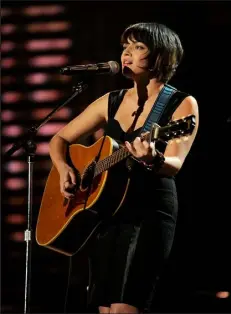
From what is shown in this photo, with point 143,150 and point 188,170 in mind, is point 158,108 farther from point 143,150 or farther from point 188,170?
point 188,170

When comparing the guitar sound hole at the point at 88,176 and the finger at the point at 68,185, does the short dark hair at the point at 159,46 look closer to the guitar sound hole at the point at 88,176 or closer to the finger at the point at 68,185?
the guitar sound hole at the point at 88,176

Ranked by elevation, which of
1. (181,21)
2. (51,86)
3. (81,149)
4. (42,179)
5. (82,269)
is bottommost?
(82,269)

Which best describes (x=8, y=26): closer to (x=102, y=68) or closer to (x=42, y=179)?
(x=42, y=179)

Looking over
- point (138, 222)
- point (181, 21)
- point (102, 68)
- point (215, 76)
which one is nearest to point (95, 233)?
point (138, 222)

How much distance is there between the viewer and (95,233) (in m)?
2.68

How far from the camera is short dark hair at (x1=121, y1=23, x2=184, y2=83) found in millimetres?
2607

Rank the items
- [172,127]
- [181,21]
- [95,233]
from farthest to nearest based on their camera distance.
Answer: [181,21] < [95,233] < [172,127]

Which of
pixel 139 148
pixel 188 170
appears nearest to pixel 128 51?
pixel 139 148

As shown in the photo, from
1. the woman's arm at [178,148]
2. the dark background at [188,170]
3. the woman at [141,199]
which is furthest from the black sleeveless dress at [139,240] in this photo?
the dark background at [188,170]

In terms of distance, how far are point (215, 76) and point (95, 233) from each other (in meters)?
1.71

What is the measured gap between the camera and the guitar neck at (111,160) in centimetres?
248

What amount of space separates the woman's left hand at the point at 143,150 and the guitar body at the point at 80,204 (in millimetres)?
249

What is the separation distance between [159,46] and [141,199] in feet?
2.21

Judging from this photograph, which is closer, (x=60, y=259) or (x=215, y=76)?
(x=215, y=76)
